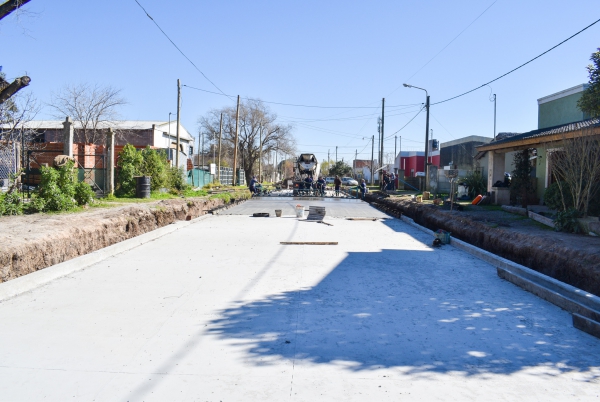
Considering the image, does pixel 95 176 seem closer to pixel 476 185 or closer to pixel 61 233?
pixel 61 233

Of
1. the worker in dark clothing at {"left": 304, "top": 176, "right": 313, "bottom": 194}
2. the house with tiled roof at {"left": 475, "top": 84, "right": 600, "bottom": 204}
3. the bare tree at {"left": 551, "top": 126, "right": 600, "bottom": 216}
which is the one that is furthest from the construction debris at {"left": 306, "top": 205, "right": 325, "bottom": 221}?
the worker in dark clothing at {"left": 304, "top": 176, "right": 313, "bottom": 194}

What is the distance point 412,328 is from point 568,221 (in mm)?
8569

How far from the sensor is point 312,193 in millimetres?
39281

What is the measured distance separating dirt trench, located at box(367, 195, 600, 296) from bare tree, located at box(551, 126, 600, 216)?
196 cm

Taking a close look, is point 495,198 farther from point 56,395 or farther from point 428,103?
point 56,395

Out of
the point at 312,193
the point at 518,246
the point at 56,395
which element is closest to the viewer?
the point at 56,395

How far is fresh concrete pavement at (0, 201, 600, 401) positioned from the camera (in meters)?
4.24

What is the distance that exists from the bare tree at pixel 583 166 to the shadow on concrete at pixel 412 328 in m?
5.82

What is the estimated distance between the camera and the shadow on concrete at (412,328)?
490 centimetres

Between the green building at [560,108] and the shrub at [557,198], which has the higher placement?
the green building at [560,108]

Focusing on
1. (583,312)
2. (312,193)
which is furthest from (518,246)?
(312,193)

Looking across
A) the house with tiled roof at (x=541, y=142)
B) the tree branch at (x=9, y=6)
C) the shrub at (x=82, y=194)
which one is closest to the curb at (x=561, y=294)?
the house with tiled roof at (x=541, y=142)

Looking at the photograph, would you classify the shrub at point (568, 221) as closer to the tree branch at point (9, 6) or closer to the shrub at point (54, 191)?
the tree branch at point (9, 6)

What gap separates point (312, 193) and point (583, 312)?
33.0 m
